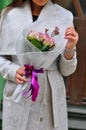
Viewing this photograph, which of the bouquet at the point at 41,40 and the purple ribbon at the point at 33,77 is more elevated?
the bouquet at the point at 41,40

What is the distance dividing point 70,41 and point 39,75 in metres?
0.30

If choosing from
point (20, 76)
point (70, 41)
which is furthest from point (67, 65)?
point (20, 76)

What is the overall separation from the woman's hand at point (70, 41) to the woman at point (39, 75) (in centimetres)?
1

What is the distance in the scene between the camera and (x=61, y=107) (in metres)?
2.11

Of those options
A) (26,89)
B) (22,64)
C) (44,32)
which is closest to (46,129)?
(26,89)

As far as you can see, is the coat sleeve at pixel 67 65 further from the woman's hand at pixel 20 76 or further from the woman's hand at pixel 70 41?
the woman's hand at pixel 20 76

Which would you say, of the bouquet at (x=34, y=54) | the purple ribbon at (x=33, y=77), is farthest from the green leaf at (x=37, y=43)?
the purple ribbon at (x=33, y=77)

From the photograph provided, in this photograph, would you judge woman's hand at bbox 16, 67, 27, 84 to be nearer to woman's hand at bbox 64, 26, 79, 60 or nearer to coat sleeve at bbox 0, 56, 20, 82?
coat sleeve at bbox 0, 56, 20, 82

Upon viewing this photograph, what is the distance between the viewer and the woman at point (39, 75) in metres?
2.02

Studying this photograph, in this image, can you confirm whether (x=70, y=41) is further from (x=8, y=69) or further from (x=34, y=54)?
(x=8, y=69)

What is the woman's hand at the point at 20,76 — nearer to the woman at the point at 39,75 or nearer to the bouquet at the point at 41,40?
the woman at the point at 39,75

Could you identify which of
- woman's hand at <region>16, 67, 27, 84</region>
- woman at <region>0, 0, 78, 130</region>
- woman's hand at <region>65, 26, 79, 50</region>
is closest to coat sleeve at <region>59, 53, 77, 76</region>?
woman at <region>0, 0, 78, 130</region>

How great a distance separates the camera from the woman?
79.6 inches

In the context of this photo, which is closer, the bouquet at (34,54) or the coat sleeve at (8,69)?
the bouquet at (34,54)
